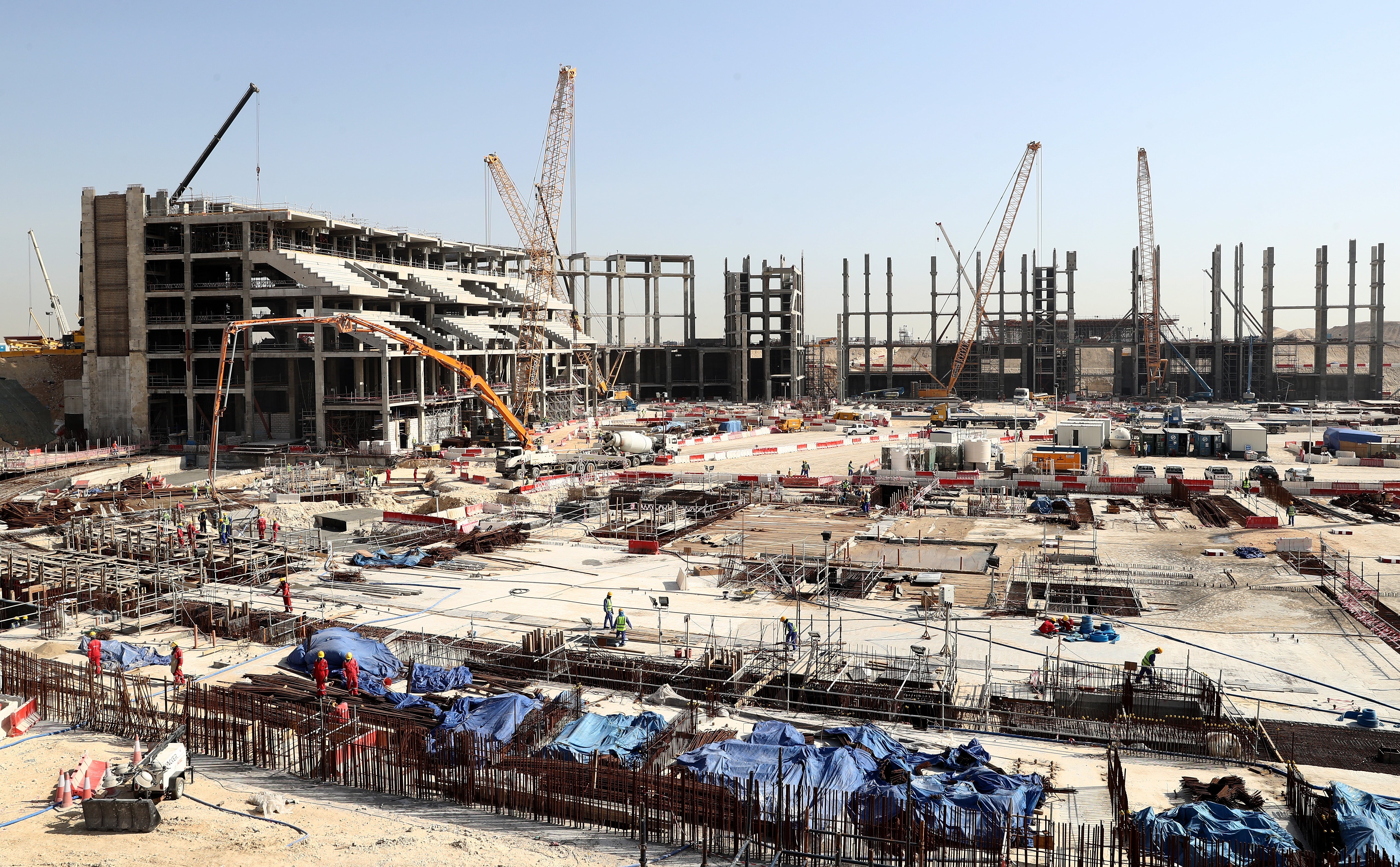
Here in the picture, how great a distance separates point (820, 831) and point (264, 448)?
57206 mm

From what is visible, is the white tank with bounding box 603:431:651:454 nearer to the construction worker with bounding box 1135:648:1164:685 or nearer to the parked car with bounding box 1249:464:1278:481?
the parked car with bounding box 1249:464:1278:481

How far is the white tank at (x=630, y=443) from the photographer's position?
215 ft

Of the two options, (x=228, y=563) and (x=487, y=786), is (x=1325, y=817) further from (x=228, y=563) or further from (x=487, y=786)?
(x=228, y=563)

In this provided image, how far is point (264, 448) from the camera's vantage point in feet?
211

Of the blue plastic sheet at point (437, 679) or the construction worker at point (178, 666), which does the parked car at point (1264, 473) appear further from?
the construction worker at point (178, 666)

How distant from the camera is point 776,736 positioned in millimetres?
17656

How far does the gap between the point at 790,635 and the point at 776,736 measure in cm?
667

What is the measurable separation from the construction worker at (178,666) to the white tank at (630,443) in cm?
4238

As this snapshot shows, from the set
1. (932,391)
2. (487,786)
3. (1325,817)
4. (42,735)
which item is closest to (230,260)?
(42,735)

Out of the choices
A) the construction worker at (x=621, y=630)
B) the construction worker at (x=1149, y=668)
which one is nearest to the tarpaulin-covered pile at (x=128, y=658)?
the construction worker at (x=621, y=630)

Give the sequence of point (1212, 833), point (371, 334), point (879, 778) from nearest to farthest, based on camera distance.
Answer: point (1212, 833) < point (879, 778) < point (371, 334)

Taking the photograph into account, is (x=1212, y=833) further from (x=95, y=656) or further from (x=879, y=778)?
(x=95, y=656)

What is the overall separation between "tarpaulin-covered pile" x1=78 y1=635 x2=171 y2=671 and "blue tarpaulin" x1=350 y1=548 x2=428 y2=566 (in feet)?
35.6

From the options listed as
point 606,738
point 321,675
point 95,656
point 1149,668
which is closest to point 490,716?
point 606,738
